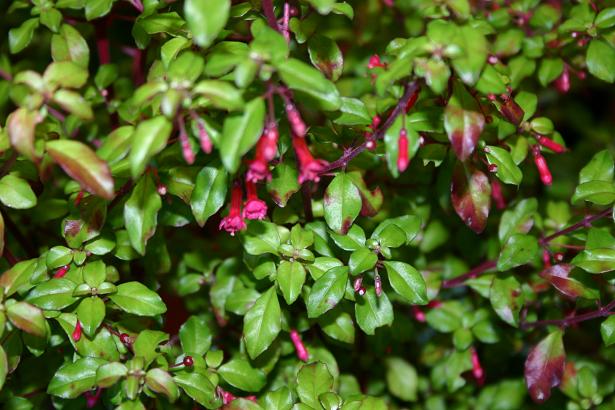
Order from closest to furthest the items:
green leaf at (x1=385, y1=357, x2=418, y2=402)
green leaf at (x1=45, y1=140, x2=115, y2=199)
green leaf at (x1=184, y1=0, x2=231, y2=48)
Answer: green leaf at (x1=184, y1=0, x2=231, y2=48), green leaf at (x1=45, y1=140, x2=115, y2=199), green leaf at (x1=385, y1=357, x2=418, y2=402)

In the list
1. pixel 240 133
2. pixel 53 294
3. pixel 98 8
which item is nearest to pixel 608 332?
pixel 240 133

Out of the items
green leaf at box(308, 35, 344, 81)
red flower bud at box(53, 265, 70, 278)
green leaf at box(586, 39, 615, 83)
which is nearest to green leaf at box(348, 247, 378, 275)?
green leaf at box(308, 35, 344, 81)

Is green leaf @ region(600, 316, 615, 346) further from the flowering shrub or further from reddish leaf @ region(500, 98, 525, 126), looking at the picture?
reddish leaf @ region(500, 98, 525, 126)

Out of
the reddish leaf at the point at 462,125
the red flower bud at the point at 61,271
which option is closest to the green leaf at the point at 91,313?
the red flower bud at the point at 61,271

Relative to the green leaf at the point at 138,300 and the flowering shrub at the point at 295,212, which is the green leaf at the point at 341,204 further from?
the green leaf at the point at 138,300

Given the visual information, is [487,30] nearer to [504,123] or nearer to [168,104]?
[504,123]

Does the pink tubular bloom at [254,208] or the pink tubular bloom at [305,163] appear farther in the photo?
the pink tubular bloom at [254,208]

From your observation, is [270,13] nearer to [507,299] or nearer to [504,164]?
[504,164]
